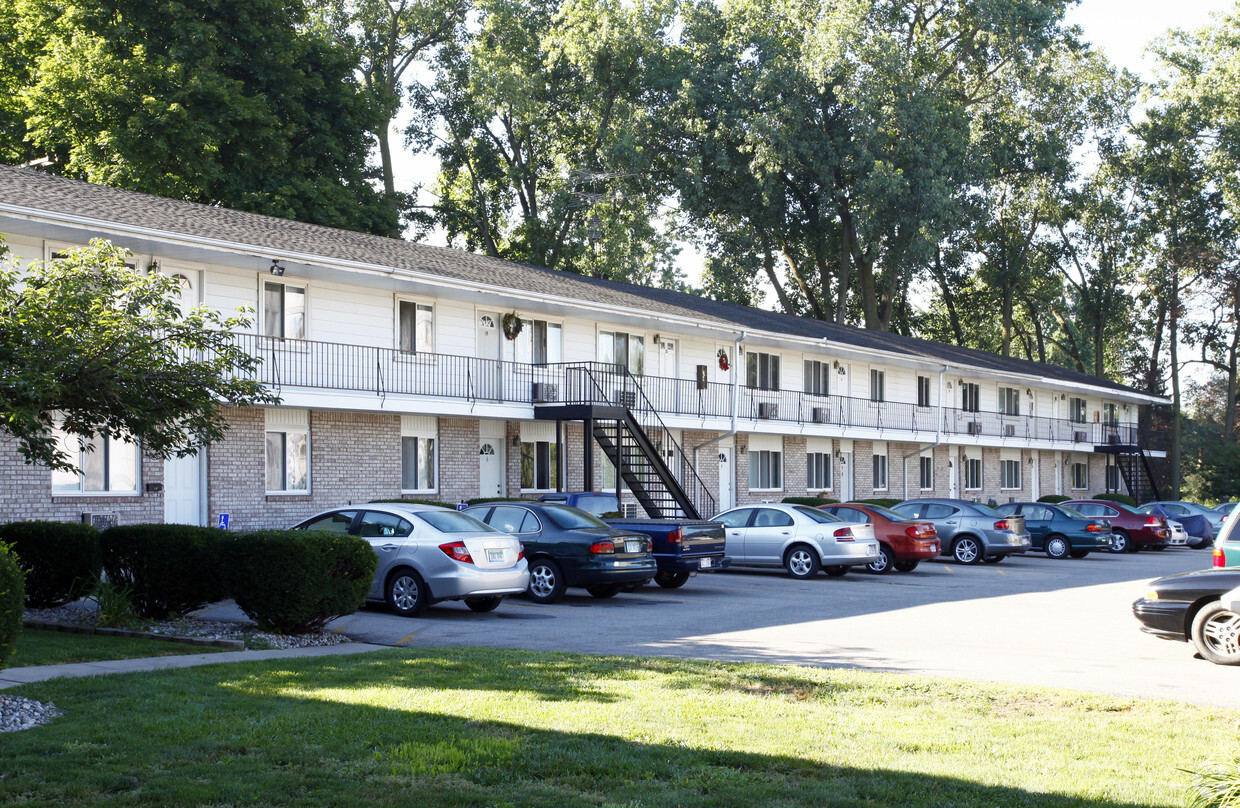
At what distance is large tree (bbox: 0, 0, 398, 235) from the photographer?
1310 inches

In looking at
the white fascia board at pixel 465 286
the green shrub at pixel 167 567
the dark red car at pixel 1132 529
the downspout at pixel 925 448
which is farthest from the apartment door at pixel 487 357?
the downspout at pixel 925 448

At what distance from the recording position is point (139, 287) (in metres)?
13.0

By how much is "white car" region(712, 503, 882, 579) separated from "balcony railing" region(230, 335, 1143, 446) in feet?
22.5

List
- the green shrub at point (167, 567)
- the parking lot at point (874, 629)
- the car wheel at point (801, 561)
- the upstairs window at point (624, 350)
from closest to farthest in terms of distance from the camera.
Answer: the parking lot at point (874, 629)
the green shrub at point (167, 567)
the car wheel at point (801, 561)
the upstairs window at point (624, 350)

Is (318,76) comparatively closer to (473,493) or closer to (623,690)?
(473,493)

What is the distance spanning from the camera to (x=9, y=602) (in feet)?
27.8

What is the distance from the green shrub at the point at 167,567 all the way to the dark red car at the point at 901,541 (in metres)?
13.7

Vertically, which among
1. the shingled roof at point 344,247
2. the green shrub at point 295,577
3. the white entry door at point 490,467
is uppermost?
the shingled roof at point 344,247

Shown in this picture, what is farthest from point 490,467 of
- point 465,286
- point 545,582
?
point 545,582

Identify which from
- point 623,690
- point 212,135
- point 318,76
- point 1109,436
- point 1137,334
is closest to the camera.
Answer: point 623,690

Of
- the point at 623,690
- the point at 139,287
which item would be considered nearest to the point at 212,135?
the point at 139,287

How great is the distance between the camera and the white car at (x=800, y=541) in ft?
72.8

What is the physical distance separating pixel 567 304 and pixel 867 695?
2027 cm

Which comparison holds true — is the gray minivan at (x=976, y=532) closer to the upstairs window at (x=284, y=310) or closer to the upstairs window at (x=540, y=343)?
the upstairs window at (x=540, y=343)
